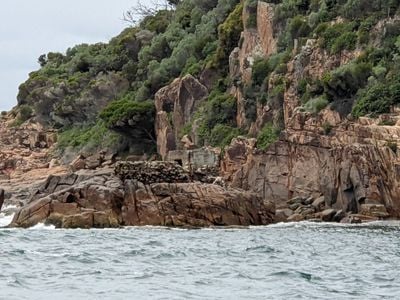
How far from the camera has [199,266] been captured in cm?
2794

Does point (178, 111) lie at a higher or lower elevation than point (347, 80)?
higher

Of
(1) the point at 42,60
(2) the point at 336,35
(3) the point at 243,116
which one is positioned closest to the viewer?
(2) the point at 336,35

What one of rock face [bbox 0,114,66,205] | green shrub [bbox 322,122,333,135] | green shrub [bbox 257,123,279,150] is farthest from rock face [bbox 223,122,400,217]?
rock face [bbox 0,114,66,205]

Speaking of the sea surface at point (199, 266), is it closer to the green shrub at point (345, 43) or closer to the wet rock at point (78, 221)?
the wet rock at point (78, 221)

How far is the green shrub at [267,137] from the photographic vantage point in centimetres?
6831

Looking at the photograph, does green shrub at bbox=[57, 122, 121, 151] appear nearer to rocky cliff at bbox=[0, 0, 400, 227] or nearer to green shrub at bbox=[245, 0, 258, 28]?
rocky cliff at bbox=[0, 0, 400, 227]

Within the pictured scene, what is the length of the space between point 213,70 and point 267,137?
18071 millimetres

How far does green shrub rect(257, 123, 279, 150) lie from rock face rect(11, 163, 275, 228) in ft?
41.4

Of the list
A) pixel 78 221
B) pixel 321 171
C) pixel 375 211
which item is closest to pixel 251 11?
pixel 321 171

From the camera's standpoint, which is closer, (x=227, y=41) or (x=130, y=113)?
(x=227, y=41)

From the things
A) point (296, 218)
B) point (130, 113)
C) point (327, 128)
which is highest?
point (130, 113)

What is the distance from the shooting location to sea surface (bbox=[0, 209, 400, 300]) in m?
22.0

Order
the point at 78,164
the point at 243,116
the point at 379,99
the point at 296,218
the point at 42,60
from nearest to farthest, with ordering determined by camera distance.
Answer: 1. the point at 296,218
2. the point at 379,99
3. the point at 243,116
4. the point at 78,164
5. the point at 42,60

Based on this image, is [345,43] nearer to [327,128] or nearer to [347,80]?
[347,80]
